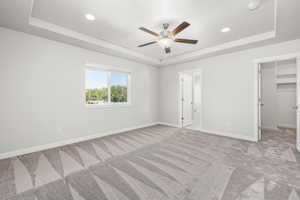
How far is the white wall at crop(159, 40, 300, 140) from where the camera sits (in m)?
3.64

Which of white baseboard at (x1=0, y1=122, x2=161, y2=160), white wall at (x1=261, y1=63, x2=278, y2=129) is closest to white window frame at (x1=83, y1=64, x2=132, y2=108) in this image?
white baseboard at (x1=0, y1=122, x2=161, y2=160)

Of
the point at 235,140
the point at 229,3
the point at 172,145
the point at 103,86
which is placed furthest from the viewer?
the point at 103,86

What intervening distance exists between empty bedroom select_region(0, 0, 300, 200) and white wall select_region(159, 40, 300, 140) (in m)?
0.03

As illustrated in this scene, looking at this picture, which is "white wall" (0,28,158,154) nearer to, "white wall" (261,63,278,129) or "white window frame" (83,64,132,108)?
"white window frame" (83,64,132,108)

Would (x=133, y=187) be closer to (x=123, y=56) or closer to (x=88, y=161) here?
(x=88, y=161)

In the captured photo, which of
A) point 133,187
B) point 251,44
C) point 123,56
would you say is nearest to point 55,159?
point 133,187

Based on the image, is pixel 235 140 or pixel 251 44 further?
pixel 235 140

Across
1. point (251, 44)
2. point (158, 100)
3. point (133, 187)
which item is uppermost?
point (251, 44)

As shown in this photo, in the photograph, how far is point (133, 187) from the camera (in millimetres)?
1766

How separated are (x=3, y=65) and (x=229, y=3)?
4.32 meters

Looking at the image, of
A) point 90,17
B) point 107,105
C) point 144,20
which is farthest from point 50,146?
point 144,20

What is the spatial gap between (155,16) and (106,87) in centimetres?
268

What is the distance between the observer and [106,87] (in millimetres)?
4312

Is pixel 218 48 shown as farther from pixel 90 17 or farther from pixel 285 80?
pixel 285 80
